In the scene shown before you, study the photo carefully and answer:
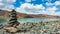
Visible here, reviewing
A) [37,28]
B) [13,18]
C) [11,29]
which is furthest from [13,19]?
[37,28]

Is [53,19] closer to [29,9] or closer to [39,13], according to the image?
[39,13]

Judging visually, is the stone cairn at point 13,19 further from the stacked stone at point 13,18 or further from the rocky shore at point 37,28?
the rocky shore at point 37,28

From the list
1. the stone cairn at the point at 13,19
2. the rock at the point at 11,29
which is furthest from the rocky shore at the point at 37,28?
the stone cairn at the point at 13,19

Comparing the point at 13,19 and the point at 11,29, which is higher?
the point at 13,19

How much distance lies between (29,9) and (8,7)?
54 centimetres

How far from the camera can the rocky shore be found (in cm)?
410

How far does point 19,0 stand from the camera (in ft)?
13.5

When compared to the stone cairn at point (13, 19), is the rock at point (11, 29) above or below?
below

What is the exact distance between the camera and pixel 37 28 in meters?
4.15

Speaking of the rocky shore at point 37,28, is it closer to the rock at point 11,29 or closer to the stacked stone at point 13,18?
the rock at point 11,29

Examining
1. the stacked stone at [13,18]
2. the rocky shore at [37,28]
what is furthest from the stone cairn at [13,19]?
the rocky shore at [37,28]

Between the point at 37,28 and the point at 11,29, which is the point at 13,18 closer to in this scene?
the point at 11,29

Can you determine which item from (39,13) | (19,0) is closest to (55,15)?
(39,13)

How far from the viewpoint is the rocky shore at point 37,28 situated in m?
4.10
